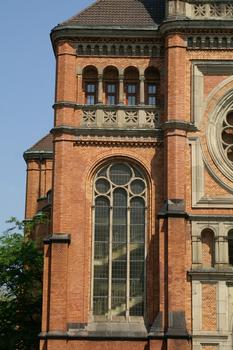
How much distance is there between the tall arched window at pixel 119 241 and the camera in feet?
99.1

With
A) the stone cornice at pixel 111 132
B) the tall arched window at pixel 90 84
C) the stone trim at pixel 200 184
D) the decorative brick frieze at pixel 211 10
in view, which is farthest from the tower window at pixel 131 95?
the decorative brick frieze at pixel 211 10

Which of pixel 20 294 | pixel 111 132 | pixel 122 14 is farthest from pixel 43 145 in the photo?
pixel 111 132

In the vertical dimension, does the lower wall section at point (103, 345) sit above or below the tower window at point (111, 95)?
below

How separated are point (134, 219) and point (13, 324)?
8.37 m

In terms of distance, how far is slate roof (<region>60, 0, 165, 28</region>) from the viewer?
33.1 m

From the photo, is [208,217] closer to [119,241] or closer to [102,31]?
[119,241]

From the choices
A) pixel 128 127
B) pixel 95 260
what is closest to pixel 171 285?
pixel 95 260

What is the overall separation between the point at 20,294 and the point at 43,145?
49.2 ft

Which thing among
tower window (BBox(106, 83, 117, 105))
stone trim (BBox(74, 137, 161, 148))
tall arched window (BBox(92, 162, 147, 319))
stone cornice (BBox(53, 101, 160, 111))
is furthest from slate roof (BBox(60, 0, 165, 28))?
tall arched window (BBox(92, 162, 147, 319))

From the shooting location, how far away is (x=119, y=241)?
30875 millimetres

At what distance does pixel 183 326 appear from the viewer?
93.9ft

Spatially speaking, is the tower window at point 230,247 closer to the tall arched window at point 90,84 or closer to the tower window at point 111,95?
the tower window at point 111,95

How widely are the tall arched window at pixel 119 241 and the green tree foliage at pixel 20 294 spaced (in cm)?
575

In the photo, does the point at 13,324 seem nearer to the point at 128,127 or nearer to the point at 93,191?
the point at 93,191
